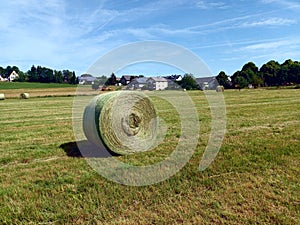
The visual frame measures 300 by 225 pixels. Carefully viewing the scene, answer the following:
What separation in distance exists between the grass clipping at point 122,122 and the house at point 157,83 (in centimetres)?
473

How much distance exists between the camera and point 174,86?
A: 461 inches

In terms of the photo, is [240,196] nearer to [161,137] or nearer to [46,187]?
[46,187]

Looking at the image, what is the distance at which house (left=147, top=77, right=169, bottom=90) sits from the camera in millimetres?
11445

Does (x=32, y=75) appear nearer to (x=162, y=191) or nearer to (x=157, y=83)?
(x=157, y=83)

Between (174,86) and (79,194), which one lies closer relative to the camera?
(79,194)

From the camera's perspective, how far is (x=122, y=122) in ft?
20.2

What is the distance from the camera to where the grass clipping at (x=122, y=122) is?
5738 millimetres

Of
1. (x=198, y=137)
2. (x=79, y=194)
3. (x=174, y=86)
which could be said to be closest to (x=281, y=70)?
(x=174, y=86)

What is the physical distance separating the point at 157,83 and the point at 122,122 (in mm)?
6091

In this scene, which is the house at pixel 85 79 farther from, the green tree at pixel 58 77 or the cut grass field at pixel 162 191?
the green tree at pixel 58 77

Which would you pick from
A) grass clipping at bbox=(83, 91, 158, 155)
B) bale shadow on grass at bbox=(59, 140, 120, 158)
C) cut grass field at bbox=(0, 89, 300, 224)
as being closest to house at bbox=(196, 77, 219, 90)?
grass clipping at bbox=(83, 91, 158, 155)

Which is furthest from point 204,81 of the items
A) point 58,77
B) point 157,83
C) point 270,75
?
point 58,77

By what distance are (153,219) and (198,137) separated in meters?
4.37

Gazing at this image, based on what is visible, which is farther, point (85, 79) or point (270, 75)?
point (270, 75)
